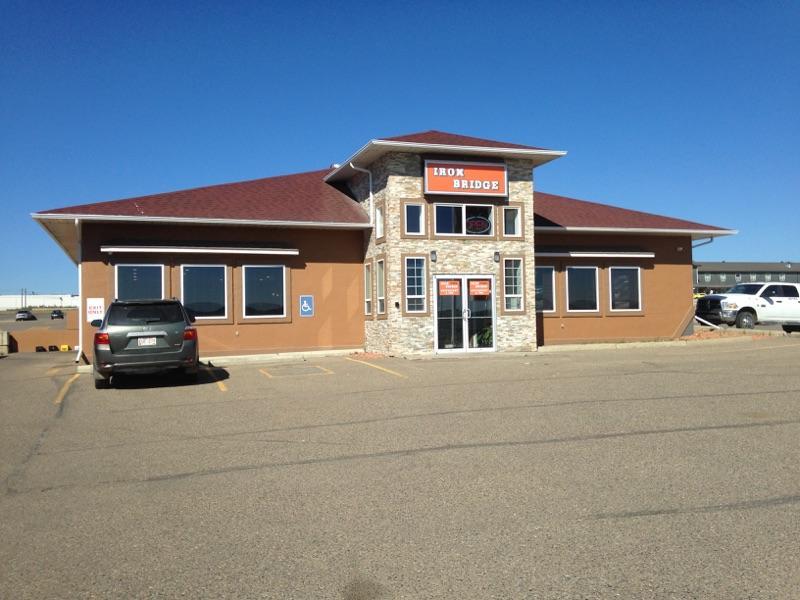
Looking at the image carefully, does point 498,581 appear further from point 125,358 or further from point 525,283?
point 525,283

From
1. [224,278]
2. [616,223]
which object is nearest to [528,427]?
[224,278]

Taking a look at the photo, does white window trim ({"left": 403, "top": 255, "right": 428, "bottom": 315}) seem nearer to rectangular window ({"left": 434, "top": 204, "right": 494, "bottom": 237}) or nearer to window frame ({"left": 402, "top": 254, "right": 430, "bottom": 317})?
window frame ({"left": 402, "top": 254, "right": 430, "bottom": 317})

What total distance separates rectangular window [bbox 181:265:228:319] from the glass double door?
5.91 metres

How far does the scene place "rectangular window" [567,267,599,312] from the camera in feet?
75.1

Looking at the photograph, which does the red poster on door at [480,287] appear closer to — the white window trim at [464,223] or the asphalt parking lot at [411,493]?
the white window trim at [464,223]

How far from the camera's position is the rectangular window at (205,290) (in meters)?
19.1

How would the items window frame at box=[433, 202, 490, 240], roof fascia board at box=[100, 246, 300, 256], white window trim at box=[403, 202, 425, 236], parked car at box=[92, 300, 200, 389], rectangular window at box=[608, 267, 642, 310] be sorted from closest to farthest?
1. parked car at box=[92, 300, 200, 389]
2. roof fascia board at box=[100, 246, 300, 256]
3. white window trim at box=[403, 202, 425, 236]
4. window frame at box=[433, 202, 490, 240]
5. rectangular window at box=[608, 267, 642, 310]

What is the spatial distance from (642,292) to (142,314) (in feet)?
55.4

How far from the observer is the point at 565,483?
622 centimetres

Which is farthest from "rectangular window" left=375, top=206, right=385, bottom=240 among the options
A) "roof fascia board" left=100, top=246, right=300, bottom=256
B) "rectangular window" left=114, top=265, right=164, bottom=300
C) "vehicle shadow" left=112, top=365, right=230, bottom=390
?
"vehicle shadow" left=112, top=365, right=230, bottom=390

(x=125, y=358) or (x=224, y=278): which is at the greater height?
(x=224, y=278)

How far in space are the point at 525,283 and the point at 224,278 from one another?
854 cm

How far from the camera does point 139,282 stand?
1869 centimetres

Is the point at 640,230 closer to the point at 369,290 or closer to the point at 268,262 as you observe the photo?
the point at 369,290
